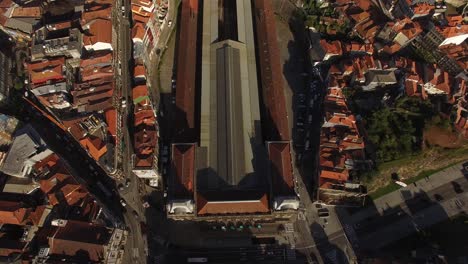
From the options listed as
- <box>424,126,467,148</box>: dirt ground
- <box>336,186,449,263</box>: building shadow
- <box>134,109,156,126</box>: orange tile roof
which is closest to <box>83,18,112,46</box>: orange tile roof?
<box>134,109,156,126</box>: orange tile roof

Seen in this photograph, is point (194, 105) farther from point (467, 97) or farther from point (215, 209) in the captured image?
point (467, 97)

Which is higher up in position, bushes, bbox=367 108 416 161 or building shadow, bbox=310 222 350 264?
bushes, bbox=367 108 416 161

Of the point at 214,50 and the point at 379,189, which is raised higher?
the point at 214,50

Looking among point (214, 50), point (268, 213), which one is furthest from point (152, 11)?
point (268, 213)

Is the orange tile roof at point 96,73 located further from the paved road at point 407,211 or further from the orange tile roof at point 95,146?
the paved road at point 407,211

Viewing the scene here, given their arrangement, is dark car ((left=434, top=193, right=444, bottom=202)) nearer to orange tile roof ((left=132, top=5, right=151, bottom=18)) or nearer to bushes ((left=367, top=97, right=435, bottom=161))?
bushes ((left=367, top=97, right=435, bottom=161))

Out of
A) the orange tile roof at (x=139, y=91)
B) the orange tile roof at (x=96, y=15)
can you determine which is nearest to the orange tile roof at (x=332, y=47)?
the orange tile roof at (x=139, y=91)

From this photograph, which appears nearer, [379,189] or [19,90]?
[379,189]
